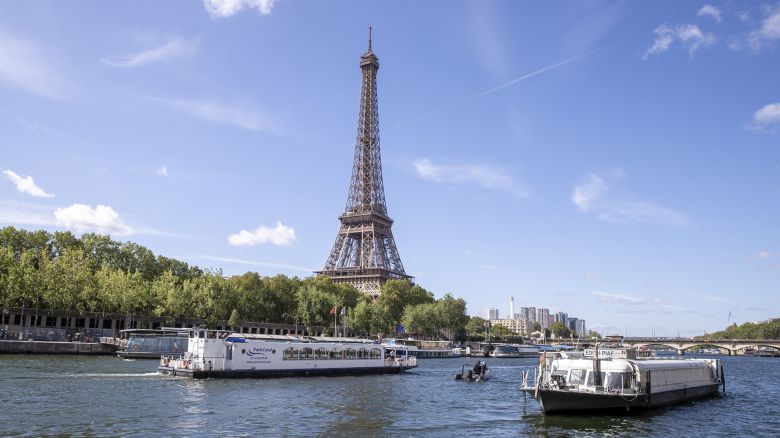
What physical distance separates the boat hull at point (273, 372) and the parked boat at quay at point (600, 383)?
27988 mm

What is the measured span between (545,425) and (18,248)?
113m

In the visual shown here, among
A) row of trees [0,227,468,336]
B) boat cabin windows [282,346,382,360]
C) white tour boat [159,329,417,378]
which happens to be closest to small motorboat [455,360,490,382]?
white tour boat [159,329,417,378]

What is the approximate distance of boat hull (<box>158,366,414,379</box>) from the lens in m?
60.6

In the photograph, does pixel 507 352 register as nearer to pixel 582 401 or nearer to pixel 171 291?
pixel 171 291

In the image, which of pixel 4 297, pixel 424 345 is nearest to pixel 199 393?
pixel 4 297

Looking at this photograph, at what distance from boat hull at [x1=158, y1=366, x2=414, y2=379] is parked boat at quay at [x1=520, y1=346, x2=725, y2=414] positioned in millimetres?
27988

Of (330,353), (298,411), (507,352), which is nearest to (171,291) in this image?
(330,353)

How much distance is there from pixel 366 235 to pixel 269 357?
124 metres

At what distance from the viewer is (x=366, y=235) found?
188m

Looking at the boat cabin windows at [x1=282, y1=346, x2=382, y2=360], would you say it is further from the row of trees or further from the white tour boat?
the row of trees

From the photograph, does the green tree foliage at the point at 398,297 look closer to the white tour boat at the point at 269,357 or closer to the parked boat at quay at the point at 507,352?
the parked boat at quay at the point at 507,352

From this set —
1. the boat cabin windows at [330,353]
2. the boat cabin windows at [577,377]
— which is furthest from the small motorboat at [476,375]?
the boat cabin windows at [577,377]

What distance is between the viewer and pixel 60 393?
44.2 m

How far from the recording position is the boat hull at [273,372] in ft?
199
